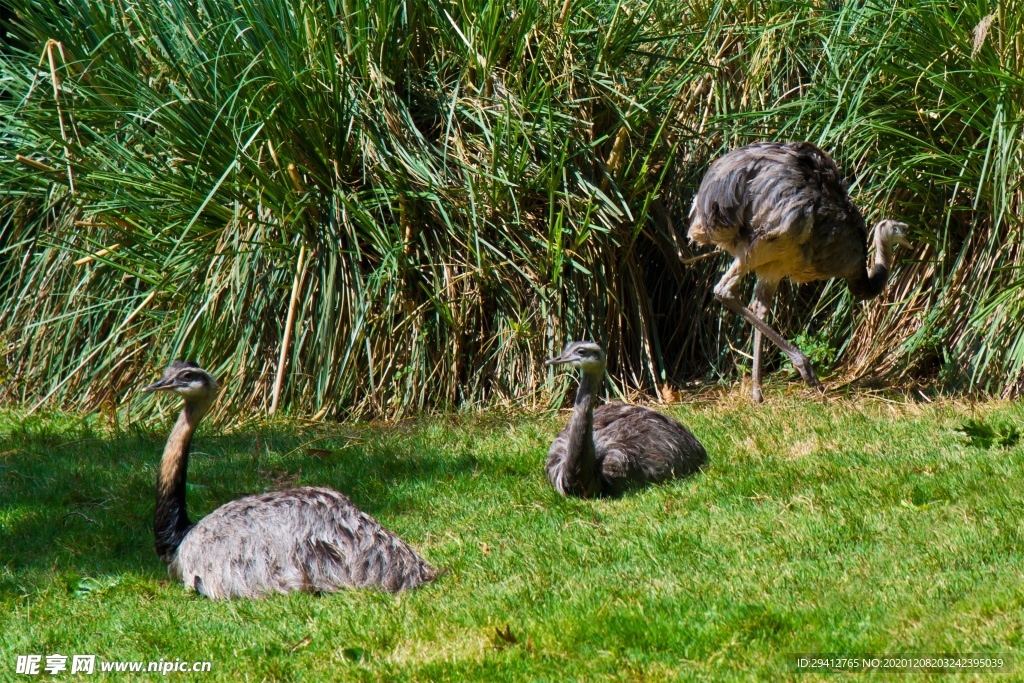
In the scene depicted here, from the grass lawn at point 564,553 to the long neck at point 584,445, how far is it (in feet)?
0.50

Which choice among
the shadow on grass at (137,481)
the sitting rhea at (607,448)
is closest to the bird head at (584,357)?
the sitting rhea at (607,448)

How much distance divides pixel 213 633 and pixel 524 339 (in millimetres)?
4286

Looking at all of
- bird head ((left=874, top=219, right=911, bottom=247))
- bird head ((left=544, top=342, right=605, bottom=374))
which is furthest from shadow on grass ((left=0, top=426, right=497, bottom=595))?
bird head ((left=874, top=219, right=911, bottom=247))

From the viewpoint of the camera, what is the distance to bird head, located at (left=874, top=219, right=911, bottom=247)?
8492 mm

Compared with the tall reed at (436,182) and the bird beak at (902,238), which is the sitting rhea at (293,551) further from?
the bird beak at (902,238)

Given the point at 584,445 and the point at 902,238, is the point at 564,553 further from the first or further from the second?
the point at 902,238

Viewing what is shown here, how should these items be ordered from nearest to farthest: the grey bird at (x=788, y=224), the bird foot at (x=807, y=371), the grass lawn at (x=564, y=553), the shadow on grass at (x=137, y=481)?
the grass lawn at (x=564, y=553)
the shadow on grass at (x=137, y=481)
the grey bird at (x=788, y=224)
the bird foot at (x=807, y=371)

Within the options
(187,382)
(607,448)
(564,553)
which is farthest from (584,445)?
(187,382)

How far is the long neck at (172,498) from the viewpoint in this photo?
5.25 metres

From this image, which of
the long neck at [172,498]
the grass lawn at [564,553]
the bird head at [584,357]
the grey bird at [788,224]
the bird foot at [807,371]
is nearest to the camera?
the grass lawn at [564,553]

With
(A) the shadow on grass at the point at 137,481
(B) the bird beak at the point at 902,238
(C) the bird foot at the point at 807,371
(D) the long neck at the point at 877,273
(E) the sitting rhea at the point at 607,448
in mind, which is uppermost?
(B) the bird beak at the point at 902,238

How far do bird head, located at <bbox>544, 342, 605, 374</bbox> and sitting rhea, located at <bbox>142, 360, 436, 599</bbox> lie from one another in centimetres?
158

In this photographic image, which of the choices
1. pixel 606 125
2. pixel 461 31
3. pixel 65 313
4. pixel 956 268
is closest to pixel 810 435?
pixel 956 268

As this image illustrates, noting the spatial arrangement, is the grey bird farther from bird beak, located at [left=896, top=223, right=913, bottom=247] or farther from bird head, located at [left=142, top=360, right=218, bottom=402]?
bird head, located at [left=142, top=360, right=218, bottom=402]
